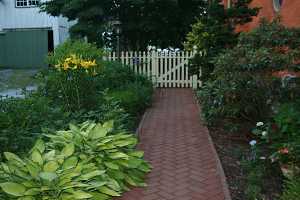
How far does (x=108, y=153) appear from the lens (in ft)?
16.8

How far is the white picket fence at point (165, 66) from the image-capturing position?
15391mm

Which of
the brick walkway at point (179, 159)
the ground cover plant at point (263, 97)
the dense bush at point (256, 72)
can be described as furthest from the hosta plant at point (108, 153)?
the dense bush at point (256, 72)

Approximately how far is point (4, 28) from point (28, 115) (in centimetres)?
2518

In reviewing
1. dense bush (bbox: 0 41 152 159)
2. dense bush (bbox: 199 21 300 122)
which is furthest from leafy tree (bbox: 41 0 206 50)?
dense bush (bbox: 199 21 300 122)

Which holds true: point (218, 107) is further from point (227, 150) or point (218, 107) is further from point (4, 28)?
point (4, 28)

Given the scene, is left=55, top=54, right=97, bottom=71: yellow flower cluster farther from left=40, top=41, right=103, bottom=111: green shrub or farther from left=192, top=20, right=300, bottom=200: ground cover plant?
left=192, top=20, right=300, bottom=200: ground cover plant

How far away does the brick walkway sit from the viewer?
4.80 meters

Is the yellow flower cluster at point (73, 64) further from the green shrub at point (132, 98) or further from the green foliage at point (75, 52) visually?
the green foliage at point (75, 52)

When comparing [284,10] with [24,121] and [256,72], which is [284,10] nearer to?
[256,72]

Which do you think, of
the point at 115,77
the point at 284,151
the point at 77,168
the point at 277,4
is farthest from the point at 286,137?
the point at 115,77

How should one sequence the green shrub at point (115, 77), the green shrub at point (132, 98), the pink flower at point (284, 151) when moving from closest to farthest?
the pink flower at point (284, 151)
the green shrub at point (132, 98)
the green shrub at point (115, 77)

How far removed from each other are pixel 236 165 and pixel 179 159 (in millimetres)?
800

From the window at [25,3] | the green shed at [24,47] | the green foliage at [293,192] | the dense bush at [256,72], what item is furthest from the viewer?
the window at [25,3]

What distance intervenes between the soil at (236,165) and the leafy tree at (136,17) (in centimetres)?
925
